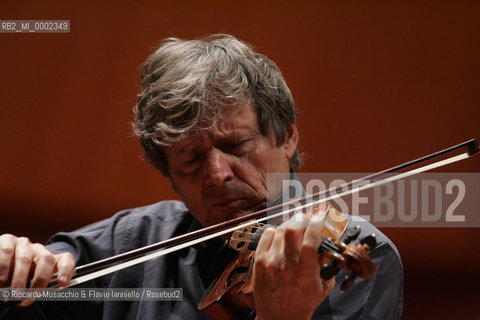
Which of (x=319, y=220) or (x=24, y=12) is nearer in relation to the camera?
(x=319, y=220)

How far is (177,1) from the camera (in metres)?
1.99

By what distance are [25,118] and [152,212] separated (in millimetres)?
779

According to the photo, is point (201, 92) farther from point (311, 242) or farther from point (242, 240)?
point (311, 242)

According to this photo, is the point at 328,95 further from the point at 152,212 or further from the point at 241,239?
the point at 241,239

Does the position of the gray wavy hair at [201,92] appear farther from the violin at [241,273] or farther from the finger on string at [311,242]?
the finger on string at [311,242]

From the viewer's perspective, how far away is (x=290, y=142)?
4.82 ft

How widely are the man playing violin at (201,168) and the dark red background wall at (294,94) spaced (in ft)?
1.62

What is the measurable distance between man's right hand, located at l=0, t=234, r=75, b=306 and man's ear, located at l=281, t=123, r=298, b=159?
630mm

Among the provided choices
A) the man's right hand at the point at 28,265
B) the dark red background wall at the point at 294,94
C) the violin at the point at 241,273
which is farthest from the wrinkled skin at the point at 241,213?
the dark red background wall at the point at 294,94

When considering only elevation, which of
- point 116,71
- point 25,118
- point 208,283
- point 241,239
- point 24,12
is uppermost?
point 24,12

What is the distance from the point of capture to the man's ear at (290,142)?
1.44 meters

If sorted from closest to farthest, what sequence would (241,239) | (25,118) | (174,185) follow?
(241,239) < (174,185) < (25,118)

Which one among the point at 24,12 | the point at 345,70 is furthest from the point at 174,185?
the point at 24,12

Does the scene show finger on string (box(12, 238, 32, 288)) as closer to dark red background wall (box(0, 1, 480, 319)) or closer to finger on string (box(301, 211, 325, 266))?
finger on string (box(301, 211, 325, 266))
